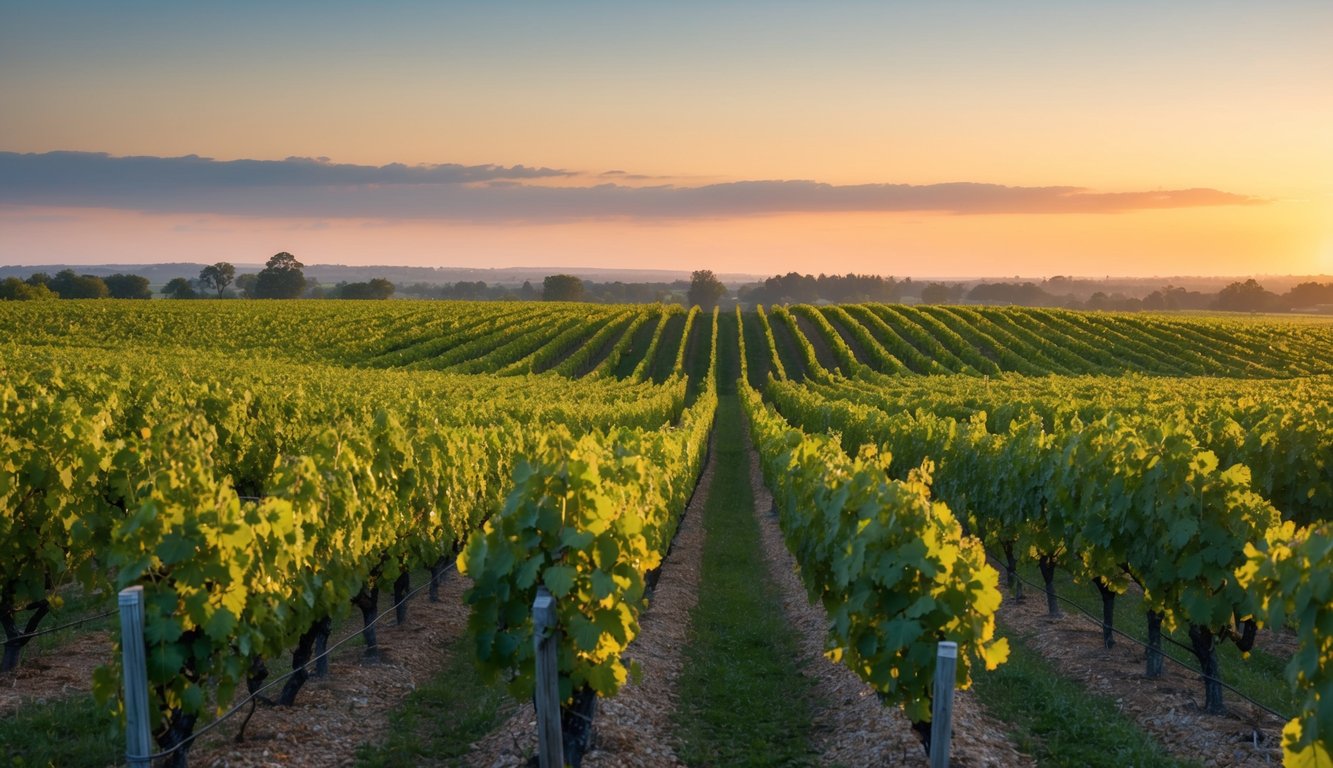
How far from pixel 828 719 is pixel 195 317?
7143 cm

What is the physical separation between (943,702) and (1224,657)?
8297 mm

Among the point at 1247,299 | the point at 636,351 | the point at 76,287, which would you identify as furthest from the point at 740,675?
the point at 1247,299

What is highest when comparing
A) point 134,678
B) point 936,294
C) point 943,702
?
point 936,294

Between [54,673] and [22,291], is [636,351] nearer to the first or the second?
[54,673]

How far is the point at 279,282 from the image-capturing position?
136m

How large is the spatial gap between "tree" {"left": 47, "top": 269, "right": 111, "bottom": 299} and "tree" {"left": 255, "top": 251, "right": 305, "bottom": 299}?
2173 cm

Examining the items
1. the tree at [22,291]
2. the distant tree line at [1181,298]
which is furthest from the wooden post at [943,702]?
the distant tree line at [1181,298]

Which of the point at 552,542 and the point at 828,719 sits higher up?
the point at 552,542

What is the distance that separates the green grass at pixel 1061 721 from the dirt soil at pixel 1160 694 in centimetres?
25

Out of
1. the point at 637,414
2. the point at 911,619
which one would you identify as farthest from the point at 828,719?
the point at 637,414

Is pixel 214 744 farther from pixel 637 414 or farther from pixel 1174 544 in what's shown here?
pixel 637 414

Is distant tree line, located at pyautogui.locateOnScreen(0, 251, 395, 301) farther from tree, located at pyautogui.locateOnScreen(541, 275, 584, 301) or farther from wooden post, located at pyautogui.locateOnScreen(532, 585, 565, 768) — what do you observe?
wooden post, located at pyautogui.locateOnScreen(532, 585, 565, 768)

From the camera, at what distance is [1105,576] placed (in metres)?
11.3

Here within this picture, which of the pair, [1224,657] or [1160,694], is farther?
[1224,657]
